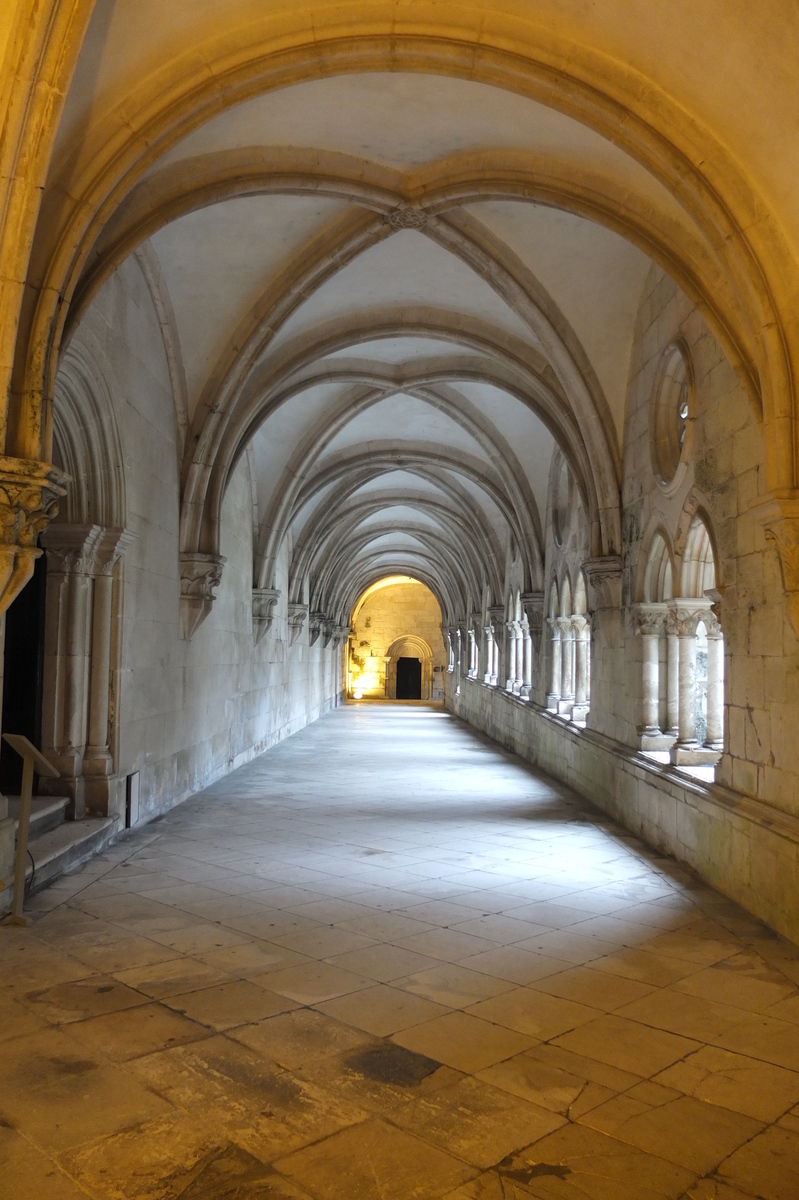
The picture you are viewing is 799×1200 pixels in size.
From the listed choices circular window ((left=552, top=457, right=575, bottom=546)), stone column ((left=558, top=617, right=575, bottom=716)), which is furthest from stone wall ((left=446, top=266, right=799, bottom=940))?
circular window ((left=552, top=457, right=575, bottom=546))

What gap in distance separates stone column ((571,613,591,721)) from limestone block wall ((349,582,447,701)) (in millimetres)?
25505

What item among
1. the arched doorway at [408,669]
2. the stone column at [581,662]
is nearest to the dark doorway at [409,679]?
the arched doorway at [408,669]

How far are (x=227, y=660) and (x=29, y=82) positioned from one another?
7646 mm

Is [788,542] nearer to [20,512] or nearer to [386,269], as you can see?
[20,512]

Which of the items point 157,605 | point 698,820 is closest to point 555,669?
point 157,605

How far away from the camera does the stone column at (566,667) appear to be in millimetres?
10633

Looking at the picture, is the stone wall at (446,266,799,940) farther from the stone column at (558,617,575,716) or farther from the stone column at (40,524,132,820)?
the stone column at (40,524,132,820)

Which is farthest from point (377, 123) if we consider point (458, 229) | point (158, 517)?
point (158, 517)

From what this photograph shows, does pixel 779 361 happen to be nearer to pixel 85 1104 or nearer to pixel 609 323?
pixel 609 323

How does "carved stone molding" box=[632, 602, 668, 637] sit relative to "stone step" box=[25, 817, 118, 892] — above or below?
above

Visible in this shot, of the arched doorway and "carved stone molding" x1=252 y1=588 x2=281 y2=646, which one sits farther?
the arched doorway

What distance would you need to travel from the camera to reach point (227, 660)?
10.5 metres

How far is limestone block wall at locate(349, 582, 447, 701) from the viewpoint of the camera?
119 ft

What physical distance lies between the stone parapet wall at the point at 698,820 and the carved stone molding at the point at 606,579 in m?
1.27
